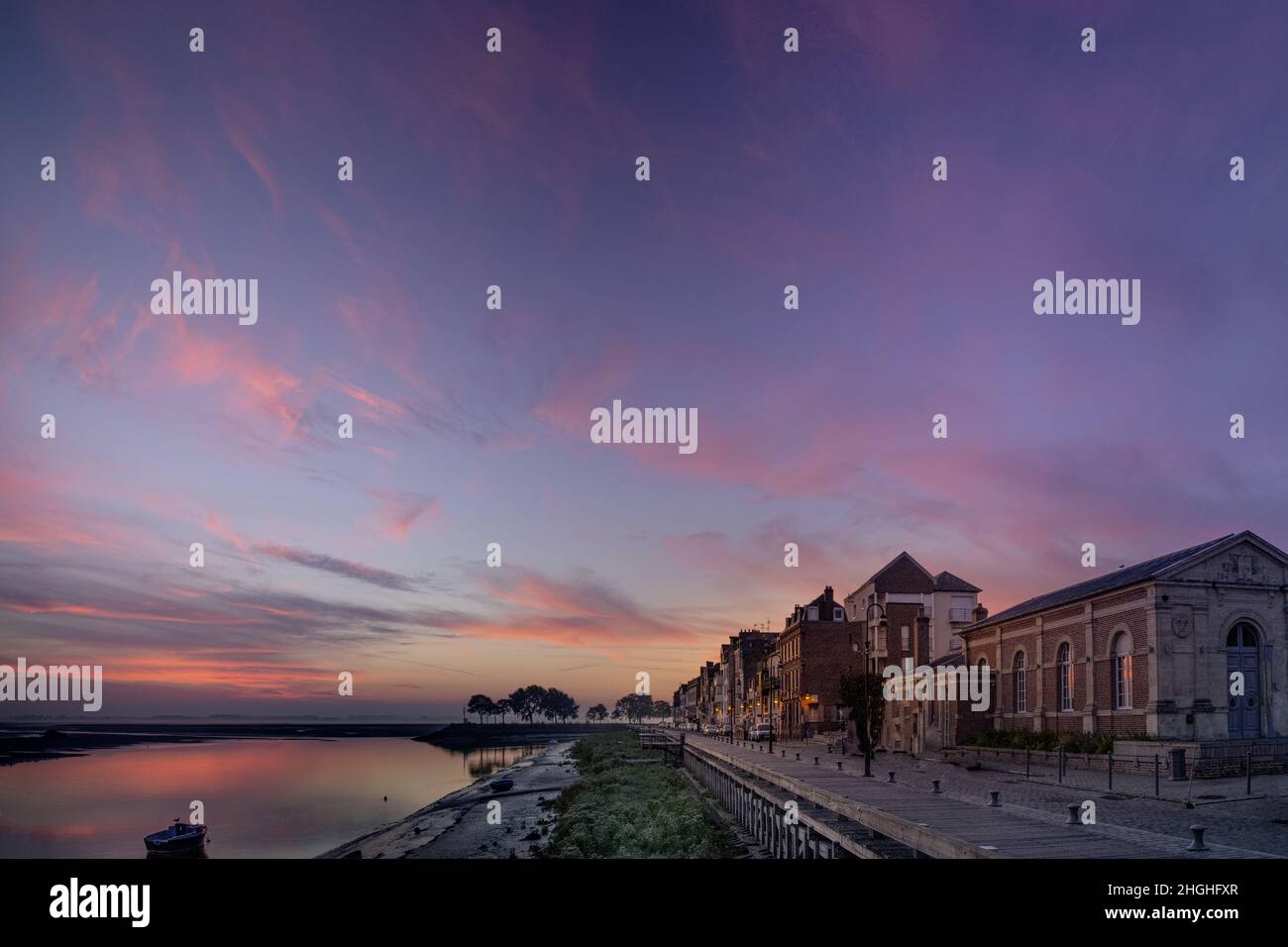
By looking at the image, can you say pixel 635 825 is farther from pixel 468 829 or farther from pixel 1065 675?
pixel 1065 675

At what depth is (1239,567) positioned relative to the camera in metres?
40.3

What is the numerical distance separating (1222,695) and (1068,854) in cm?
2960

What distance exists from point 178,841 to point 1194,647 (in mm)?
49010

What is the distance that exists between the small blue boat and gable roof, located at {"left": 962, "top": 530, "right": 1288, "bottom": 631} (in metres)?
46.7

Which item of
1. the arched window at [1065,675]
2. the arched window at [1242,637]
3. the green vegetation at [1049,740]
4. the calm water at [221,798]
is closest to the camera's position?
the green vegetation at [1049,740]

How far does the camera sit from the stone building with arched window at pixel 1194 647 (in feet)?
127

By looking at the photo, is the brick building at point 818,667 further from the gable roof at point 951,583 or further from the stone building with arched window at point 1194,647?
the stone building with arched window at point 1194,647

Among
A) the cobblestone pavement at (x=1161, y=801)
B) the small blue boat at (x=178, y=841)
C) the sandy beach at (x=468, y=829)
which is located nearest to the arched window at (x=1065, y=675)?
the cobblestone pavement at (x=1161, y=801)

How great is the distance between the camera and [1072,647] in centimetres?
4650

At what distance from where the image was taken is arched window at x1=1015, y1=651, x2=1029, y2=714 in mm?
52438

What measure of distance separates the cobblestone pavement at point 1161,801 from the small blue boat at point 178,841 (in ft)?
118
